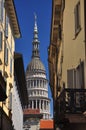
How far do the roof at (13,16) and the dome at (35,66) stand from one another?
5937 inches

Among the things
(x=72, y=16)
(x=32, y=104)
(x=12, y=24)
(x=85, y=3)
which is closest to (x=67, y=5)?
(x=72, y=16)

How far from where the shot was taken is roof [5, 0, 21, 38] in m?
32.8

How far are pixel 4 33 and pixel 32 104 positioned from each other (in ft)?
520

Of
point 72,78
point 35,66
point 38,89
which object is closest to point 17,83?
point 72,78

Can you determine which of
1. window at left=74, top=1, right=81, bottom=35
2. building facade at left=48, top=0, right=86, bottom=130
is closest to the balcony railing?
building facade at left=48, top=0, right=86, bottom=130

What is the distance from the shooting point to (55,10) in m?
29.0

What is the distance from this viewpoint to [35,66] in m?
194

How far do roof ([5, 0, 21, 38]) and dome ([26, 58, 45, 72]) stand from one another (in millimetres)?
150806

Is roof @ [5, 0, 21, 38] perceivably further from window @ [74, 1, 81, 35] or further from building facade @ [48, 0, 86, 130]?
window @ [74, 1, 81, 35]

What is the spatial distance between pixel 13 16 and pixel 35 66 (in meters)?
158

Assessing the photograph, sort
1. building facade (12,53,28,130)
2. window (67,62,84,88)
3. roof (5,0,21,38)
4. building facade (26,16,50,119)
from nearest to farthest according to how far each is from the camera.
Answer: window (67,62,84,88)
roof (5,0,21,38)
building facade (12,53,28,130)
building facade (26,16,50,119)

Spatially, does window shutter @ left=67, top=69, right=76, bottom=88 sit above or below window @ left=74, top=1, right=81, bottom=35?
below

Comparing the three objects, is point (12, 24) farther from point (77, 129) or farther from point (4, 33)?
point (77, 129)

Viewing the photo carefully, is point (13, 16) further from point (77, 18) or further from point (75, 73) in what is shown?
point (75, 73)
